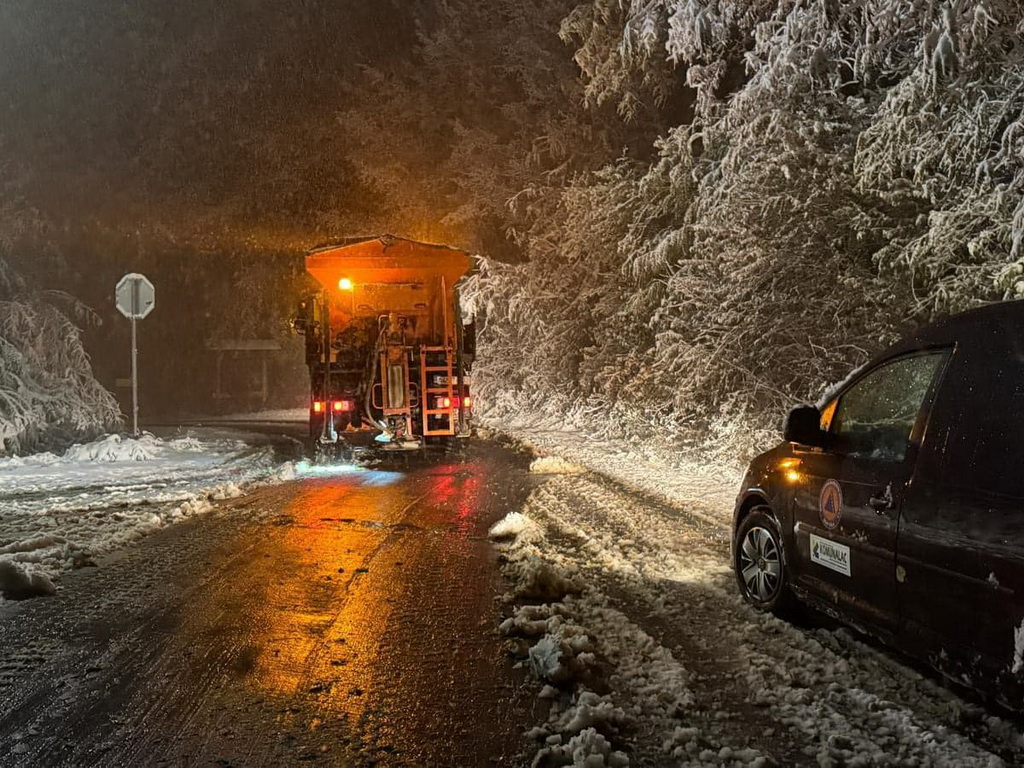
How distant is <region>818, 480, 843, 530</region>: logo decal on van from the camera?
167 inches

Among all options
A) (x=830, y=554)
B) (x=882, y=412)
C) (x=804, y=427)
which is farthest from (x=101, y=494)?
(x=882, y=412)

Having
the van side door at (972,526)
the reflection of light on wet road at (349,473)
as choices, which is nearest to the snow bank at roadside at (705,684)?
the van side door at (972,526)

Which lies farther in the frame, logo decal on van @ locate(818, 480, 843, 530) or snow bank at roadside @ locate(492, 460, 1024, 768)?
logo decal on van @ locate(818, 480, 843, 530)

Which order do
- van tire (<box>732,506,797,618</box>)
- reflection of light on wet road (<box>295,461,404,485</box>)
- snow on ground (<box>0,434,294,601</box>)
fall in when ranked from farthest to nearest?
reflection of light on wet road (<box>295,461,404,485</box>), snow on ground (<box>0,434,294,601</box>), van tire (<box>732,506,797,618</box>)

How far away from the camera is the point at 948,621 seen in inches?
133

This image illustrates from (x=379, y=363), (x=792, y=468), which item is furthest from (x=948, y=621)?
(x=379, y=363)

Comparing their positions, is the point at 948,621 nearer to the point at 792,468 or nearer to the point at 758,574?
the point at 792,468

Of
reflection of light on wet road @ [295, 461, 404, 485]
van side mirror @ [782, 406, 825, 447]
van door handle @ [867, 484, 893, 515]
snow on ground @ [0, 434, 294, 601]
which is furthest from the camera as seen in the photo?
reflection of light on wet road @ [295, 461, 404, 485]

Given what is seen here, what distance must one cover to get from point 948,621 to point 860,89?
11274 millimetres

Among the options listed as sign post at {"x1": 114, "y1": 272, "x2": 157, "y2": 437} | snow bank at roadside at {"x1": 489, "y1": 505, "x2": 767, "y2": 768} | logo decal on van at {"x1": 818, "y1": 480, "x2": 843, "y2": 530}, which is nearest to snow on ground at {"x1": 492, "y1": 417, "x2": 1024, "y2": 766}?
snow bank at roadside at {"x1": 489, "y1": 505, "x2": 767, "y2": 768}

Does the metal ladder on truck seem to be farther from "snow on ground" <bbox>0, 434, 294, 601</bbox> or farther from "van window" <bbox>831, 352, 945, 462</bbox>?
"van window" <bbox>831, 352, 945, 462</bbox>

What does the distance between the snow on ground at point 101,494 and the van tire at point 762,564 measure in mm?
5050

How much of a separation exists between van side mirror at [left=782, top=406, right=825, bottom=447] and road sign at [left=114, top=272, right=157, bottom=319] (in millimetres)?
12661

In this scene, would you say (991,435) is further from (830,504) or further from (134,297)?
(134,297)
